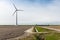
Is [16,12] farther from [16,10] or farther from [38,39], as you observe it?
[38,39]

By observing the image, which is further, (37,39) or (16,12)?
(16,12)

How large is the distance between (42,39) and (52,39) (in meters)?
5.85

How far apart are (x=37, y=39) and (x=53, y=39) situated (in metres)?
4.89

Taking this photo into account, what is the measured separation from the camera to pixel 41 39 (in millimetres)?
22812

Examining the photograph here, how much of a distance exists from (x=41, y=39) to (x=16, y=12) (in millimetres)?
91573

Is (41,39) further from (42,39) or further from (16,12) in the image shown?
(16,12)

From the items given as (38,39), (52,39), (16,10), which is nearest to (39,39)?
(38,39)

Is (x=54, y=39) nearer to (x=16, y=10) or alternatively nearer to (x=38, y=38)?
(x=38, y=38)

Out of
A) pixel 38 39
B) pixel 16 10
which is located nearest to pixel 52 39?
pixel 38 39

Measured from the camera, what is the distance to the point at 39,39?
22.0 m

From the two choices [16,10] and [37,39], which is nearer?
[37,39]

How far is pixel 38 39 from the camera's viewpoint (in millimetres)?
21953

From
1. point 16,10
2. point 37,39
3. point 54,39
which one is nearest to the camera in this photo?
point 54,39

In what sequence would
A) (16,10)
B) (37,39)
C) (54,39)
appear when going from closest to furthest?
(54,39)
(37,39)
(16,10)
